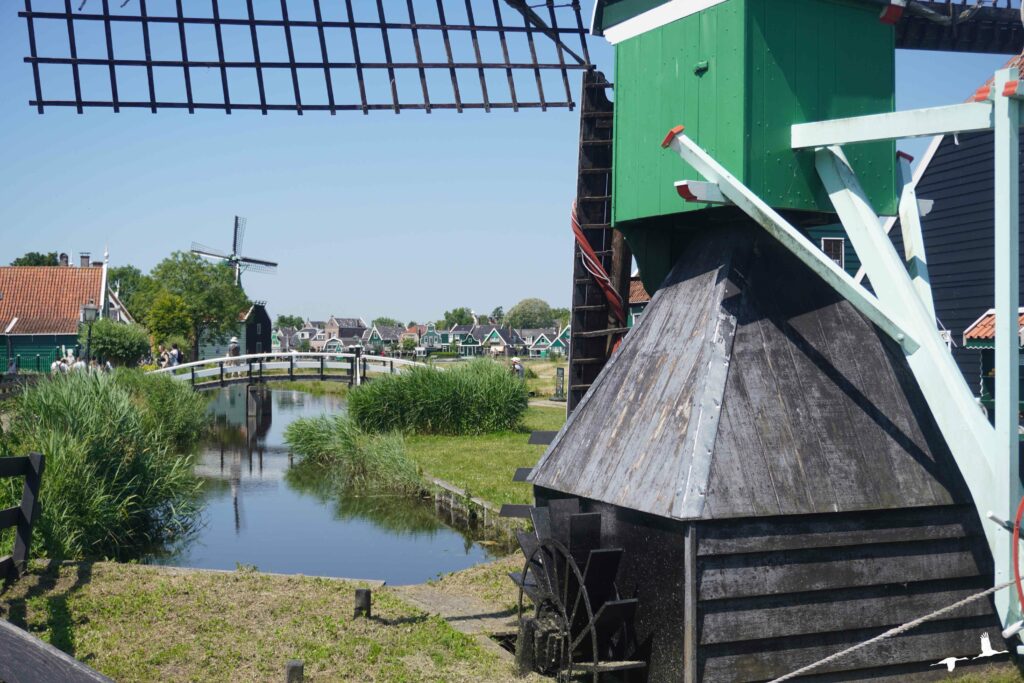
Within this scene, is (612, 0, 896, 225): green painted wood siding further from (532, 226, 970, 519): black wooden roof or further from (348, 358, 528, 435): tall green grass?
(348, 358, 528, 435): tall green grass

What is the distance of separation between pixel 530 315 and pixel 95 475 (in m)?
141

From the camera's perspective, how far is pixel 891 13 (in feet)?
24.3

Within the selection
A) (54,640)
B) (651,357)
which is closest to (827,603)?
(651,357)

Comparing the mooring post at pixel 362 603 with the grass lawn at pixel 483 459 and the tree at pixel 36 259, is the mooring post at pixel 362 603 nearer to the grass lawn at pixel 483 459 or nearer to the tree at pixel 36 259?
the grass lawn at pixel 483 459

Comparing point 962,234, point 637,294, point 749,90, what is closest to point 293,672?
point 749,90

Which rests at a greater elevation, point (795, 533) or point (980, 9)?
point (980, 9)

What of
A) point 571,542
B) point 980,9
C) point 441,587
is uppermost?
point 980,9

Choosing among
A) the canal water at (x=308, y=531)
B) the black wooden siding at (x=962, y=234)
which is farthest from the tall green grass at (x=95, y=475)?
the black wooden siding at (x=962, y=234)

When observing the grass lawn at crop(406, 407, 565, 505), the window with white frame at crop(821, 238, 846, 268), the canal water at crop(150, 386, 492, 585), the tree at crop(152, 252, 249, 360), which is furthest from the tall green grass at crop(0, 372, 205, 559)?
the tree at crop(152, 252, 249, 360)

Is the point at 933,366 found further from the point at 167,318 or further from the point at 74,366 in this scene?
the point at 167,318

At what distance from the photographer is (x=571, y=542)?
6.62 metres

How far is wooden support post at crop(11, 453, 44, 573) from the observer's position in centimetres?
888

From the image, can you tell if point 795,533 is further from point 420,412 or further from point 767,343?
point 420,412

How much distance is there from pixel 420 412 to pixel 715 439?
17386 mm
